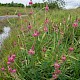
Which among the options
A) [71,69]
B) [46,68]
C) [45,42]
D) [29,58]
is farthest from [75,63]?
[45,42]

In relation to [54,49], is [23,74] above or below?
below

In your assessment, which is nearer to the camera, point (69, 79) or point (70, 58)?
point (69, 79)

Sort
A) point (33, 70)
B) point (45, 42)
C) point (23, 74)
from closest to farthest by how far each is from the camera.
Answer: point (33, 70) < point (23, 74) < point (45, 42)

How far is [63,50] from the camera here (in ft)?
11.3

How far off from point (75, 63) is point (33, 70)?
0.47 m

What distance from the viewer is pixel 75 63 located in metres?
3.19

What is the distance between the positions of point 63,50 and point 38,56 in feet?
1.01

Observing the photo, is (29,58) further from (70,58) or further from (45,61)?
(70,58)

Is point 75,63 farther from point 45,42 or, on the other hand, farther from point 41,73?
point 45,42

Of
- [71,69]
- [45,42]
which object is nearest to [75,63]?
[71,69]

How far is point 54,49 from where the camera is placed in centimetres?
335

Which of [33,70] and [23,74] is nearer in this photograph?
[33,70]

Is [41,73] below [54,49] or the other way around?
below

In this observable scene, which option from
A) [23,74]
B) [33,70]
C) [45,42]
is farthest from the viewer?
[45,42]
